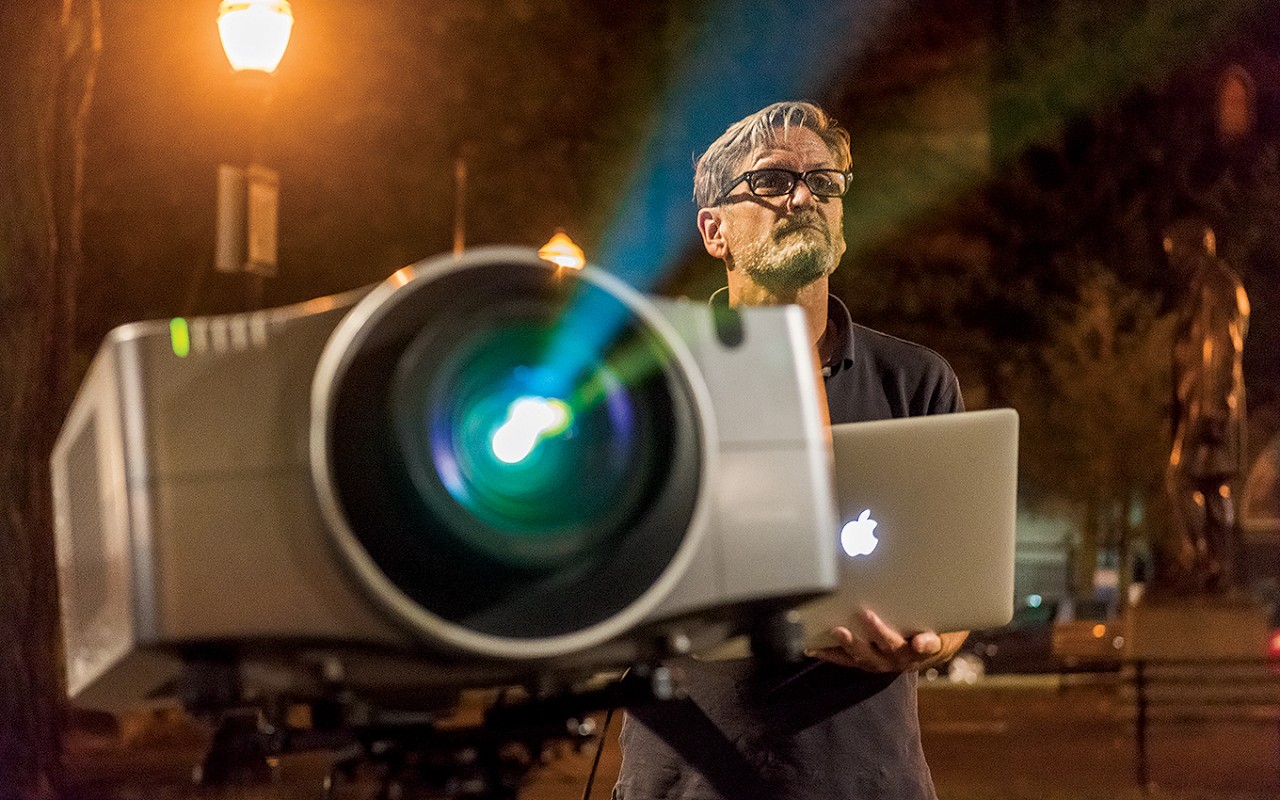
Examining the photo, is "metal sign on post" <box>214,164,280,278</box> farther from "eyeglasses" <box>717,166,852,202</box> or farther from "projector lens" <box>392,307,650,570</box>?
"projector lens" <box>392,307,650,570</box>

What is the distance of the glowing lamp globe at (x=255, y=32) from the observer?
362 inches

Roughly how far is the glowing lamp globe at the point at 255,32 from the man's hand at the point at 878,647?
296 inches

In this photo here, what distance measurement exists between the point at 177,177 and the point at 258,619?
1834 centimetres

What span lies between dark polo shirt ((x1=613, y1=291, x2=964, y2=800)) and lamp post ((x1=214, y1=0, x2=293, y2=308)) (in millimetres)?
7166

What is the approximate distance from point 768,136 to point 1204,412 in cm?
1685

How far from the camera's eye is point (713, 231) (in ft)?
9.70

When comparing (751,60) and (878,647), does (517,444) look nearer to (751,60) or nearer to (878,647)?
(878,647)

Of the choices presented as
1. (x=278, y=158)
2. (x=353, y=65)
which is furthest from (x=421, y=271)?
(x=278, y=158)

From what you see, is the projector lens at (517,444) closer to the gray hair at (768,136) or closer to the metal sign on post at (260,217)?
the gray hair at (768,136)

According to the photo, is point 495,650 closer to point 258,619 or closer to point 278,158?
point 258,619

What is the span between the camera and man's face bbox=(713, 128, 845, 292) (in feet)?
8.67

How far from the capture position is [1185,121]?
25906 millimetres

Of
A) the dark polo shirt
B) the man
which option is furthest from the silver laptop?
the dark polo shirt

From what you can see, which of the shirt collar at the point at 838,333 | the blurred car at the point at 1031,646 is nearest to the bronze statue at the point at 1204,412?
the blurred car at the point at 1031,646
